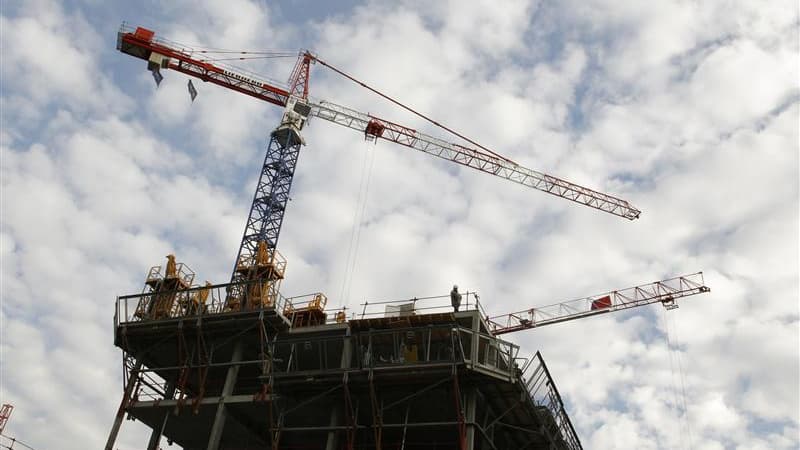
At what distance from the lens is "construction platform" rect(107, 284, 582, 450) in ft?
151

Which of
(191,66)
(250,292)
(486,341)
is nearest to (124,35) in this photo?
(191,66)

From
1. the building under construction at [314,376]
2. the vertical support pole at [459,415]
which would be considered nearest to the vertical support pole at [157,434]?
the building under construction at [314,376]

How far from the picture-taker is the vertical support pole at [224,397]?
51.4 m

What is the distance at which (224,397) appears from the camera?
53.4 metres

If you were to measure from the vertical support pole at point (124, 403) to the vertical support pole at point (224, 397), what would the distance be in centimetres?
702

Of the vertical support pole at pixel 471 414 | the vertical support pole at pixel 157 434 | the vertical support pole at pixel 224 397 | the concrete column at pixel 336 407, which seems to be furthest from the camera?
the vertical support pole at pixel 157 434

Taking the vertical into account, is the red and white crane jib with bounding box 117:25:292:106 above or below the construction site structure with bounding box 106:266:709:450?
above

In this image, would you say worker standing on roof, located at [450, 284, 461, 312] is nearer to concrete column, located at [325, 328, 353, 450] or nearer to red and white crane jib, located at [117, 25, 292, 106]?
concrete column, located at [325, 328, 353, 450]

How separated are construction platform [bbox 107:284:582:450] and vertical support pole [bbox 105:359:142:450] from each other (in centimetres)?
10

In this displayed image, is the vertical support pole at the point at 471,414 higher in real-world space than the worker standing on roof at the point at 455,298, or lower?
lower

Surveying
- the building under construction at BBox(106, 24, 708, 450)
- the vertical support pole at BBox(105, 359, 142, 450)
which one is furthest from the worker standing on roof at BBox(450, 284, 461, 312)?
the vertical support pole at BBox(105, 359, 142, 450)

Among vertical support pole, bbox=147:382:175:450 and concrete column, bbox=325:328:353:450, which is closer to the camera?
concrete column, bbox=325:328:353:450

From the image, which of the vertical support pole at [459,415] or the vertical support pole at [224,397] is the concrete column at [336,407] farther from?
the vertical support pole at [224,397]

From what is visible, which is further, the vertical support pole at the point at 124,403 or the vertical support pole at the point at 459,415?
the vertical support pole at the point at 124,403
